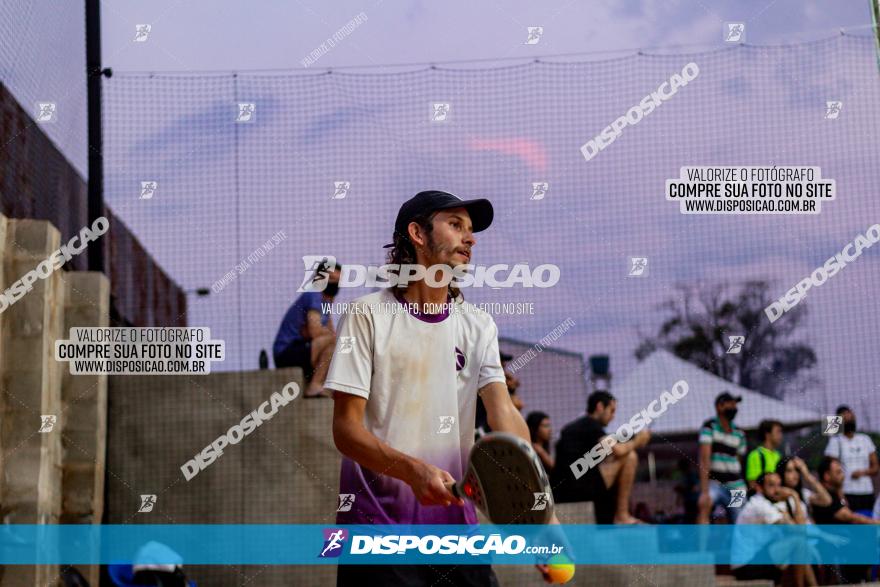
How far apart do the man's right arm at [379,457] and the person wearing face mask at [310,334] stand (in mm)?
644

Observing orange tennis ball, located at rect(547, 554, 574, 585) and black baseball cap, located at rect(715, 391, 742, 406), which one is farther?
black baseball cap, located at rect(715, 391, 742, 406)

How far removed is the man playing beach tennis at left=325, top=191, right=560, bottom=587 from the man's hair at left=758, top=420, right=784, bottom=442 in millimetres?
1550

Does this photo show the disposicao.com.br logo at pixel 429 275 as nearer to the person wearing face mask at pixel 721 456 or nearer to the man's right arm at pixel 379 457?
the man's right arm at pixel 379 457

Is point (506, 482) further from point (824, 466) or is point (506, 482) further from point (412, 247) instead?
point (824, 466)

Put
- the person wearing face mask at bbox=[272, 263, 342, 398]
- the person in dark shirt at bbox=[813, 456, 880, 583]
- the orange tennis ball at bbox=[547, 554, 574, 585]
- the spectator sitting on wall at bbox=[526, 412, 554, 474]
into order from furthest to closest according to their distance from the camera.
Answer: the person in dark shirt at bbox=[813, 456, 880, 583]
the spectator sitting on wall at bbox=[526, 412, 554, 474]
the person wearing face mask at bbox=[272, 263, 342, 398]
the orange tennis ball at bbox=[547, 554, 574, 585]

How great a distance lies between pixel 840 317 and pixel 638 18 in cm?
174

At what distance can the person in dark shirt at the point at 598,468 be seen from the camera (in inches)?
214

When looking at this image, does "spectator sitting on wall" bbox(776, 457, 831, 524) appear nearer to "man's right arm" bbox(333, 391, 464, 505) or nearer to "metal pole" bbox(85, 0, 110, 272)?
"man's right arm" bbox(333, 391, 464, 505)

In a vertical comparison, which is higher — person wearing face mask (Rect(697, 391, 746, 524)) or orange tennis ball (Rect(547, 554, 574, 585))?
person wearing face mask (Rect(697, 391, 746, 524))

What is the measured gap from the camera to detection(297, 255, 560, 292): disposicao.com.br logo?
5.02 metres

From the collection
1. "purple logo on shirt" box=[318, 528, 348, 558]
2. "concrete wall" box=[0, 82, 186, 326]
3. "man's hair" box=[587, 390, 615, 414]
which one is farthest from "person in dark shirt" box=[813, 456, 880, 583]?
"concrete wall" box=[0, 82, 186, 326]

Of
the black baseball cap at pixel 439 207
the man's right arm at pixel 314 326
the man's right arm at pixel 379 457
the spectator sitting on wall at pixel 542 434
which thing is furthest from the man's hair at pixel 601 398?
the man's right arm at pixel 314 326

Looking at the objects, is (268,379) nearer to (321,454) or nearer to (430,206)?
(321,454)

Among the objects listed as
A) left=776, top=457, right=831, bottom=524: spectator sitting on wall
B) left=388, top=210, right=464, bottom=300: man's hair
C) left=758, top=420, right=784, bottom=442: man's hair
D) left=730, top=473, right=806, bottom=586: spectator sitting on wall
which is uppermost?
left=388, top=210, right=464, bottom=300: man's hair
